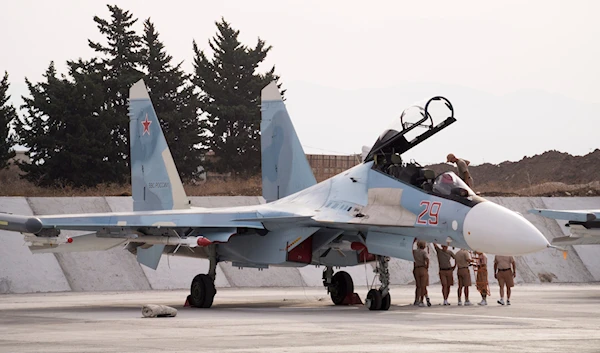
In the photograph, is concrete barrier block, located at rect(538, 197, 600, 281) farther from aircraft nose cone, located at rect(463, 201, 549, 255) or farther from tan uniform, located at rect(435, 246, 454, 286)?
aircraft nose cone, located at rect(463, 201, 549, 255)

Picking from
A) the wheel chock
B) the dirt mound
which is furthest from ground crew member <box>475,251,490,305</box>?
the dirt mound

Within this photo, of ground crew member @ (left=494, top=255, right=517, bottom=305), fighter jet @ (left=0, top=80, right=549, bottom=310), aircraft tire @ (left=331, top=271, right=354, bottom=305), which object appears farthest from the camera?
aircraft tire @ (left=331, top=271, right=354, bottom=305)

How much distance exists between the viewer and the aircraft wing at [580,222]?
71.1 feet

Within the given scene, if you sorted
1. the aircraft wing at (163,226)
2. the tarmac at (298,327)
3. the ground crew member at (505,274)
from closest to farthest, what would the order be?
the tarmac at (298,327) → the aircraft wing at (163,226) → the ground crew member at (505,274)

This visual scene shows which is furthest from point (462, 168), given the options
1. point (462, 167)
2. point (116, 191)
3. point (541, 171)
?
point (541, 171)

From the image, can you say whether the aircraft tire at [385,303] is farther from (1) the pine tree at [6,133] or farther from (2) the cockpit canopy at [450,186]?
(1) the pine tree at [6,133]

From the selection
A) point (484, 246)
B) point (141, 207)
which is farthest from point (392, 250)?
point (141, 207)

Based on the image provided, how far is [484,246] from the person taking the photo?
49.8ft

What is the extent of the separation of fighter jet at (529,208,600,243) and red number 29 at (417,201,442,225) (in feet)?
18.4

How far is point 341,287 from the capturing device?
64.4 feet

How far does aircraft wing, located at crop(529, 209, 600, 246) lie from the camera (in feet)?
71.1

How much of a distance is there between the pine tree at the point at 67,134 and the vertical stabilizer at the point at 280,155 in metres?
19.9

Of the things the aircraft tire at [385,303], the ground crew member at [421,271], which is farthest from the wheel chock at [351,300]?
the aircraft tire at [385,303]

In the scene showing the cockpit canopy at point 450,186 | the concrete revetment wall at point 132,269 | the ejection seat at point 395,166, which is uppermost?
the ejection seat at point 395,166
